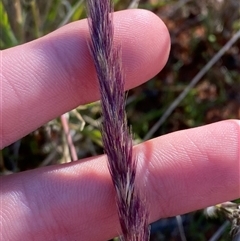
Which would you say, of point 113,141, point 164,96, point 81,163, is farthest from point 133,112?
point 113,141

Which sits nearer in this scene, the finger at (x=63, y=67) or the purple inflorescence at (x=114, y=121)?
the purple inflorescence at (x=114, y=121)

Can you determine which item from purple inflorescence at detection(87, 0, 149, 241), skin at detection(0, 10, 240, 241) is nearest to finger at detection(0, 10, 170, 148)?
skin at detection(0, 10, 240, 241)

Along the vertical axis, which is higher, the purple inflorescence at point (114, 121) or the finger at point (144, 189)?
the purple inflorescence at point (114, 121)

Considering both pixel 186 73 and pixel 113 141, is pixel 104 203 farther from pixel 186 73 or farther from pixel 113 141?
pixel 186 73

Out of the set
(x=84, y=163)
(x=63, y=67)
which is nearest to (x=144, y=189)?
(x=84, y=163)

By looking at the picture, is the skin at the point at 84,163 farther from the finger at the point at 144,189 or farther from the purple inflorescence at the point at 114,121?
the purple inflorescence at the point at 114,121

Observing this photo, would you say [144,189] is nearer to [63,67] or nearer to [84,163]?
[84,163]

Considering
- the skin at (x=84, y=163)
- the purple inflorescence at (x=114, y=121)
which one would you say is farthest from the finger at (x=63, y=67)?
the purple inflorescence at (x=114, y=121)
